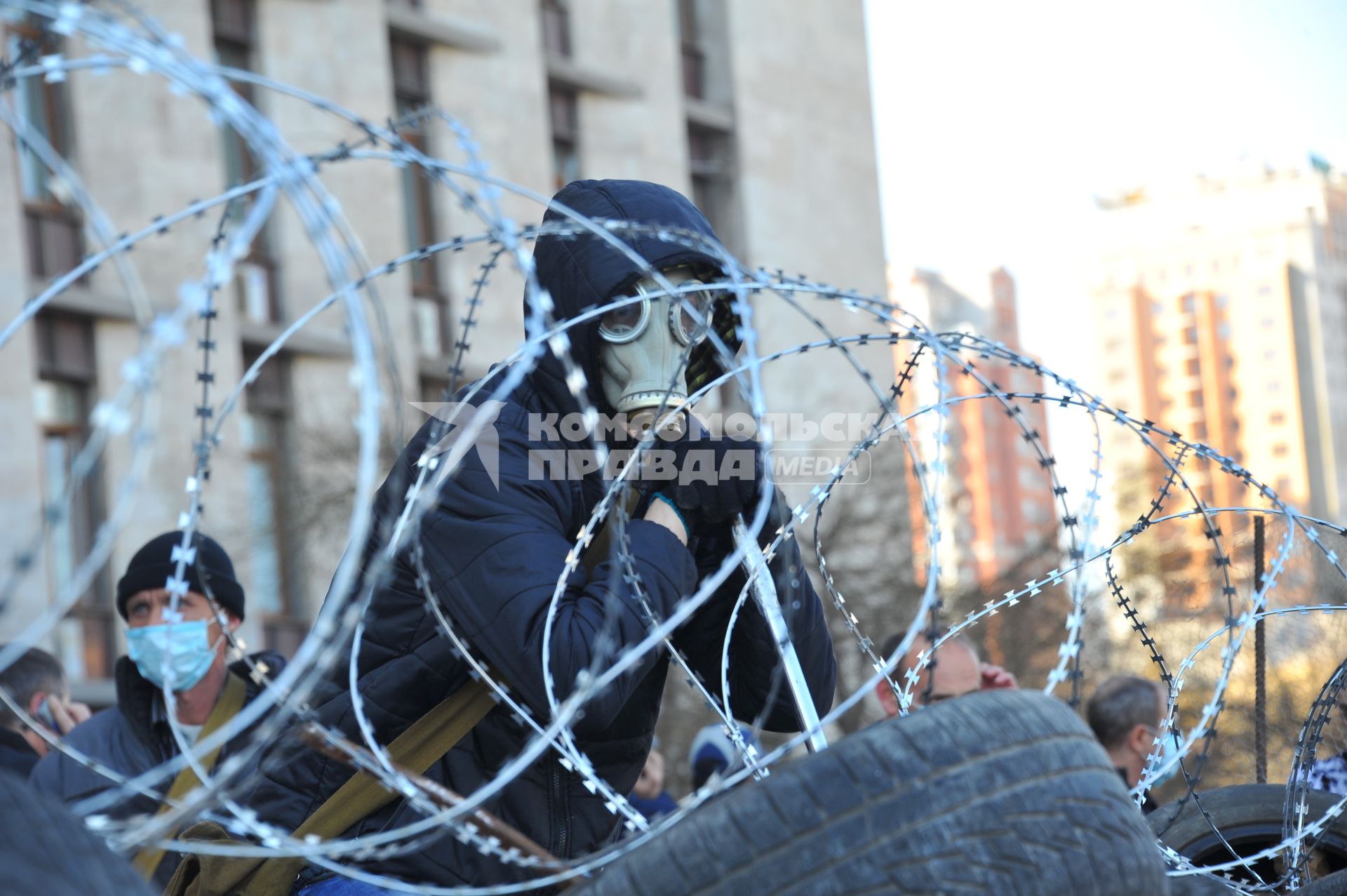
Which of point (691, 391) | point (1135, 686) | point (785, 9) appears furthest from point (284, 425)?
point (691, 391)

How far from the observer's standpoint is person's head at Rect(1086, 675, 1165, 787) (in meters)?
6.20

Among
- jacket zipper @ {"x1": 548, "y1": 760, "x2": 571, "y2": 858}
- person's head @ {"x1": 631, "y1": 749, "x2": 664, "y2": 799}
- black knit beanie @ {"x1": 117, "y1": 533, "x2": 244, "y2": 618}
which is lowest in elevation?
person's head @ {"x1": 631, "y1": 749, "x2": 664, "y2": 799}

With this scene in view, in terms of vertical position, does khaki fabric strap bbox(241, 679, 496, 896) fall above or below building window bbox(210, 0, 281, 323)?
below

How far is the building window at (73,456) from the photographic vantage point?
15.7m

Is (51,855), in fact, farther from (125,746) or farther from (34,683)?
(34,683)

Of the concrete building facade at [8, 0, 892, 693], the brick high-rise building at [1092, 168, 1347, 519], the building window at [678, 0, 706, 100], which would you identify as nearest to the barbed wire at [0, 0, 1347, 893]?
the concrete building facade at [8, 0, 892, 693]

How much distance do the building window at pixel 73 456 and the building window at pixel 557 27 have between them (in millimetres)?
8115

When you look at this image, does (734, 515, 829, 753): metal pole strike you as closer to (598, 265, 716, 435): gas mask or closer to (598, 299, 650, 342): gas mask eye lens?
(598, 265, 716, 435): gas mask

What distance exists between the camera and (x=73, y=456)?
53.5 ft

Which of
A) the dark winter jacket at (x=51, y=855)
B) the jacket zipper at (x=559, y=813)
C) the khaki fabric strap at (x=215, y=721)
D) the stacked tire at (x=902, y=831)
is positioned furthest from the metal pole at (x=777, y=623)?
the khaki fabric strap at (x=215, y=721)

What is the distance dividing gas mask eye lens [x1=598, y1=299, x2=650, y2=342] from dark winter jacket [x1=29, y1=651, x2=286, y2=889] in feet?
7.48

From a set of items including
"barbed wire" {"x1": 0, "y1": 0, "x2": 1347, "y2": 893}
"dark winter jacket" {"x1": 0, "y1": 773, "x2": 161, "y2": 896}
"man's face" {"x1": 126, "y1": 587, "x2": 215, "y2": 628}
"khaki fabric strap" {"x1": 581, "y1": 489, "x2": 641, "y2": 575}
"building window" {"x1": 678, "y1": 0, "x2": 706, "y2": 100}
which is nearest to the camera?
"dark winter jacket" {"x1": 0, "y1": 773, "x2": 161, "y2": 896}

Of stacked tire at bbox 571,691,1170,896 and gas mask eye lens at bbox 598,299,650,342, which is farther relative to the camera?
gas mask eye lens at bbox 598,299,650,342

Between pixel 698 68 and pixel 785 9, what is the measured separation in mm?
1812
